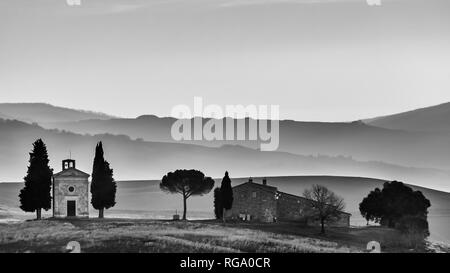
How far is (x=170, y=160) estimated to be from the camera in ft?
86.8

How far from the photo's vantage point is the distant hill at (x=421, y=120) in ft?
85.8

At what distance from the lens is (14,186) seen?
87.1 ft

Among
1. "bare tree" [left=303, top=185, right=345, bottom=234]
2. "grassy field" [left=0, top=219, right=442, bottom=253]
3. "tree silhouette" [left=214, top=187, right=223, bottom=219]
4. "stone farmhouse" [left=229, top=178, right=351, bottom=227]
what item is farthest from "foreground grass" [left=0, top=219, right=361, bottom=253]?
"bare tree" [left=303, top=185, right=345, bottom=234]

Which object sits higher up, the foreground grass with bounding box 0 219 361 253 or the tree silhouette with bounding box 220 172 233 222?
the tree silhouette with bounding box 220 172 233 222

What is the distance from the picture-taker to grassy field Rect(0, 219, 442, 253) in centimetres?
2461

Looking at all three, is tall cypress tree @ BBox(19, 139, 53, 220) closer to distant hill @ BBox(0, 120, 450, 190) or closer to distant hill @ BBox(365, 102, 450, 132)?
distant hill @ BBox(0, 120, 450, 190)

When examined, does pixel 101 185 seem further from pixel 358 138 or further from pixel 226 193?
pixel 358 138

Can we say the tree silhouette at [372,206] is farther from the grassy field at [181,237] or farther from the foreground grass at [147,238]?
the foreground grass at [147,238]

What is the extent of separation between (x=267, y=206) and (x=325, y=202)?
1.93 metres

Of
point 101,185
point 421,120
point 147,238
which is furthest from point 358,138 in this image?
point 101,185

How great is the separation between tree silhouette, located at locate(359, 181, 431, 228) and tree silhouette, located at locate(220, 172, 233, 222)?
4.27 m
